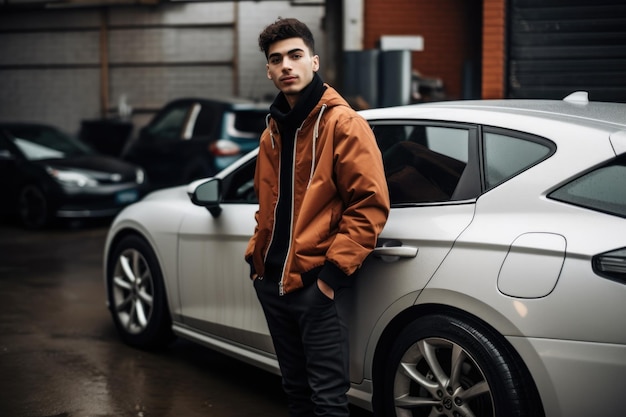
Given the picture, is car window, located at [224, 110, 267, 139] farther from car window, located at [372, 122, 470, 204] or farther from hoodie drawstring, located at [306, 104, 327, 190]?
hoodie drawstring, located at [306, 104, 327, 190]

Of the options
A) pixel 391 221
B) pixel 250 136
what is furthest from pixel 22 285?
pixel 391 221

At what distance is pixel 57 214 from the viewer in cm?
1230

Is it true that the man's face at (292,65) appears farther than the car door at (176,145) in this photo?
No

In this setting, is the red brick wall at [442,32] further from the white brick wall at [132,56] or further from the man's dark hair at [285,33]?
the man's dark hair at [285,33]

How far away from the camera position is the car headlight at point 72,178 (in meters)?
12.3

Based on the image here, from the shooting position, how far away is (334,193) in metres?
3.75

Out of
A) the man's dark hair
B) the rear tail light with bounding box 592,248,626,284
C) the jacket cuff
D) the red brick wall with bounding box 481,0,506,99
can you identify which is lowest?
the jacket cuff

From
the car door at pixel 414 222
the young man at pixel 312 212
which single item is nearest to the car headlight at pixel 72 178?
the car door at pixel 414 222

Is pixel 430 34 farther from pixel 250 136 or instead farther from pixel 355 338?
pixel 355 338

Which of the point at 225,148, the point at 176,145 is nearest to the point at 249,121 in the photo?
the point at 225,148

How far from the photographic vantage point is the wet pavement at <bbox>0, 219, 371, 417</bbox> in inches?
199

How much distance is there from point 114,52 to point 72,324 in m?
14.2

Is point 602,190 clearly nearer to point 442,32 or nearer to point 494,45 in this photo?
point 494,45

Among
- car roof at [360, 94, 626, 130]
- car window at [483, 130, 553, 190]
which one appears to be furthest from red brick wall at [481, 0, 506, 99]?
car window at [483, 130, 553, 190]
